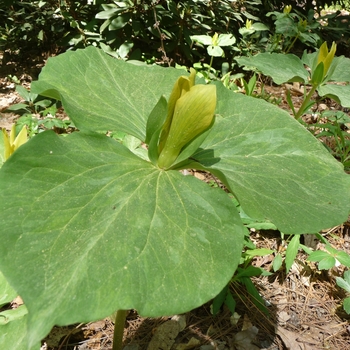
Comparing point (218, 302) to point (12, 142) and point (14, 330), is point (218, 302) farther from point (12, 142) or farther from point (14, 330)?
point (12, 142)

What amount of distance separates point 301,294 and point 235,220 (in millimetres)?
1140

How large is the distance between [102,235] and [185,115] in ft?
1.27

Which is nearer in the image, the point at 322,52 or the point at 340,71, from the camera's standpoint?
the point at 322,52

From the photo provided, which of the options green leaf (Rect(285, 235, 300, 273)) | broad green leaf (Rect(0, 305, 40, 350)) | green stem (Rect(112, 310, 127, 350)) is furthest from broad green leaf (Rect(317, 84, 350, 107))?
broad green leaf (Rect(0, 305, 40, 350))

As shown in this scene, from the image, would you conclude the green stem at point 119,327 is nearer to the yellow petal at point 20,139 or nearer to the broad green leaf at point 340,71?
the yellow petal at point 20,139

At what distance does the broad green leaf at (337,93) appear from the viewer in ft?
5.91

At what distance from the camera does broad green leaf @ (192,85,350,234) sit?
91cm

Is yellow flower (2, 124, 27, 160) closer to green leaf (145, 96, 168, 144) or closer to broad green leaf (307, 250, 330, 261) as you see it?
green leaf (145, 96, 168, 144)

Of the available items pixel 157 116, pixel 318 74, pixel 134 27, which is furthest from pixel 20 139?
pixel 134 27

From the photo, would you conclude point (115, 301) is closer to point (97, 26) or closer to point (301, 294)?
point (301, 294)

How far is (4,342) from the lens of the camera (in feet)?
3.71

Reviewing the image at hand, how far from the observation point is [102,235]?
79 centimetres

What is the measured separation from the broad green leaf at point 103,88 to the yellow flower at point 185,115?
14cm

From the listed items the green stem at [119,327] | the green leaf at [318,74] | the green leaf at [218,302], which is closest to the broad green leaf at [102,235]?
the green stem at [119,327]
